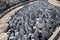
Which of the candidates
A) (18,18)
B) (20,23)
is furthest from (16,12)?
(20,23)

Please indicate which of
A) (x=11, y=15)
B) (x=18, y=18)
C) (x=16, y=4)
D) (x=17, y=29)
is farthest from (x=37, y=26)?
(x=16, y=4)

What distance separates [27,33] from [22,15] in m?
2.65

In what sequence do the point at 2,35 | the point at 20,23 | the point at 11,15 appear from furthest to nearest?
the point at 11,15 < the point at 20,23 < the point at 2,35

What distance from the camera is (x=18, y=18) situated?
34.2 feet

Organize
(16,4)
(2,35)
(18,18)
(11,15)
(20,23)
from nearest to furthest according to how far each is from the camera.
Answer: (2,35) → (20,23) → (18,18) → (11,15) → (16,4)

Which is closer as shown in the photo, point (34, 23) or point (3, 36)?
point (3, 36)

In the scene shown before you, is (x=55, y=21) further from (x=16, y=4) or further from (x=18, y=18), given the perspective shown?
(x=16, y=4)

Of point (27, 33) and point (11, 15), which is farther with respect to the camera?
point (11, 15)

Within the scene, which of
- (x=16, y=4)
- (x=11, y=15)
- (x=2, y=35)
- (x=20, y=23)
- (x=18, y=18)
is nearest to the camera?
(x=2, y=35)

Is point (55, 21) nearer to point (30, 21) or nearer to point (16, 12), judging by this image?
point (30, 21)

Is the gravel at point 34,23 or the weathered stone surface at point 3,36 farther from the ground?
the gravel at point 34,23

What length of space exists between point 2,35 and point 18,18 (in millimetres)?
2253

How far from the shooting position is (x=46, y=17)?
10250 mm

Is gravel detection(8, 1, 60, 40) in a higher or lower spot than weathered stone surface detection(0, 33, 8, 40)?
higher
